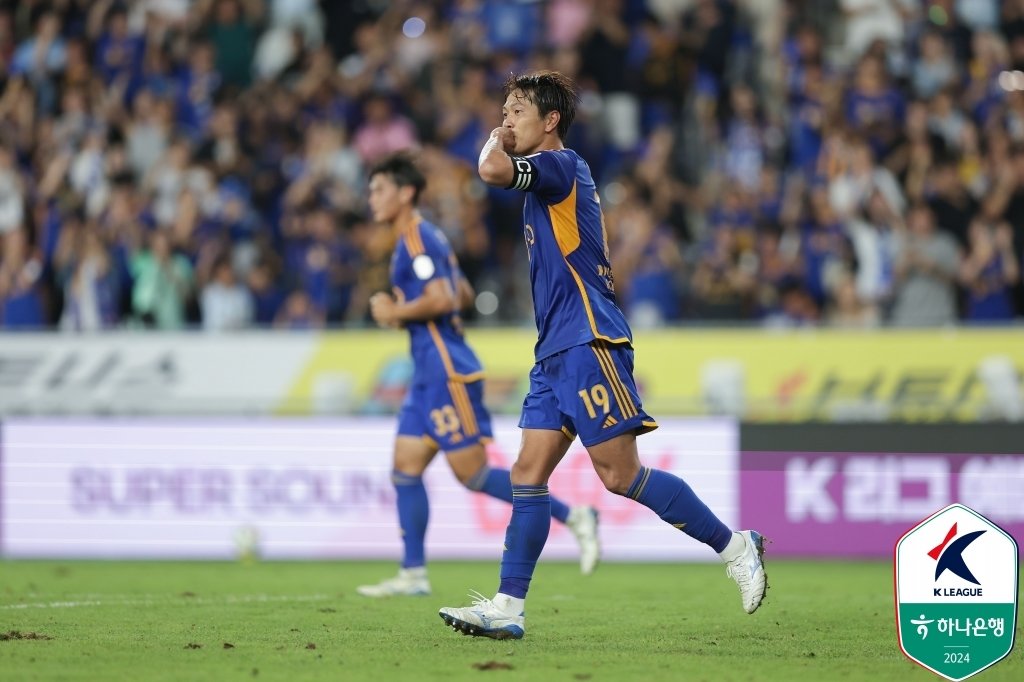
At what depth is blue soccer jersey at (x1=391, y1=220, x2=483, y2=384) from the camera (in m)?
10.2

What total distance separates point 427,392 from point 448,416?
8.7 inches

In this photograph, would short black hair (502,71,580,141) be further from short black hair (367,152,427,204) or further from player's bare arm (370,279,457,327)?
short black hair (367,152,427,204)

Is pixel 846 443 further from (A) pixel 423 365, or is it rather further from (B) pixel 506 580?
(B) pixel 506 580

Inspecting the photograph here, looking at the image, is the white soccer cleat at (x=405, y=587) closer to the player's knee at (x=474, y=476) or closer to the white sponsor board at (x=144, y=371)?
the player's knee at (x=474, y=476)

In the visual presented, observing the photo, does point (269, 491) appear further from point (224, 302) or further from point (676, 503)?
point (676, 503)

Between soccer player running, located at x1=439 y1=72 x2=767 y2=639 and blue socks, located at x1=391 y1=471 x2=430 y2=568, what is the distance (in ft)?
8.29

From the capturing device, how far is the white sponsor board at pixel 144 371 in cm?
1480

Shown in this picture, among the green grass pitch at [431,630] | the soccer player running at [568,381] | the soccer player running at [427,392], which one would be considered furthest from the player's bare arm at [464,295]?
the soccer player running at [568,381]

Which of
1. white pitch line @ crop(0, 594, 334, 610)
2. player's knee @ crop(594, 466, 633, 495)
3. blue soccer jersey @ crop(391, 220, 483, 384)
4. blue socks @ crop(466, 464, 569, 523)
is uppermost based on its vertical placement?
blue soccer jersey @ crop(391, 220, 483, 384)

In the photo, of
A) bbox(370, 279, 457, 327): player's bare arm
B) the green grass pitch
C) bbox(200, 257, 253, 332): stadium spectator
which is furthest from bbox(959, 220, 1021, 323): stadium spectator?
bbox(200, 257, 253, 332): stadium spectator

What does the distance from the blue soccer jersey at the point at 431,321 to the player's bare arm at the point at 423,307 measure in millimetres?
71

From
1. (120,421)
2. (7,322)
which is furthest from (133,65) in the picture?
(120,421)

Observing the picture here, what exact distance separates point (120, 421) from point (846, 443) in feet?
22.1

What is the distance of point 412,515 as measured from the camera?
10250 millimetres
